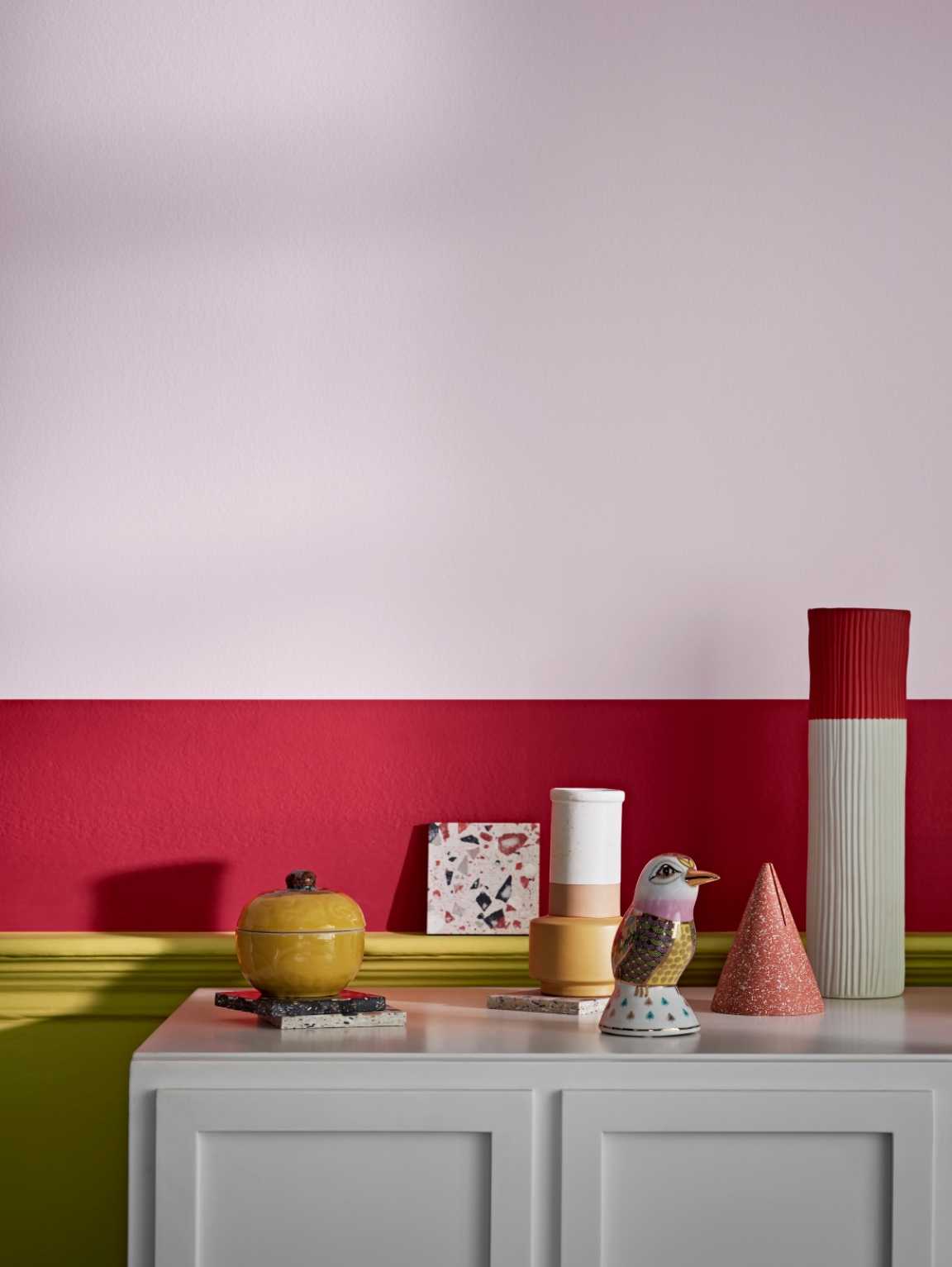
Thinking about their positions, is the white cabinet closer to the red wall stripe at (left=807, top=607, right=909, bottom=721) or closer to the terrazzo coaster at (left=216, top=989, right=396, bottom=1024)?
the terrazzo coaster at (left=216, top=989, right=396, bottom=1024)

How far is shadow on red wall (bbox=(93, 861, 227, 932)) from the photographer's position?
74.5 inches

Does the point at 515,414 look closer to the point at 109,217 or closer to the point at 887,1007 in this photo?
the point at 109,217

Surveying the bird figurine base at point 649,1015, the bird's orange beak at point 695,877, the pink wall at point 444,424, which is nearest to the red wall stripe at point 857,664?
the pink wall at point 444,424

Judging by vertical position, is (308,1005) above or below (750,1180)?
above

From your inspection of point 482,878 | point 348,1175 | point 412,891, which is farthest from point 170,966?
point 348,1175

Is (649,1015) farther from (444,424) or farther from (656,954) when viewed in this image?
(444,424)

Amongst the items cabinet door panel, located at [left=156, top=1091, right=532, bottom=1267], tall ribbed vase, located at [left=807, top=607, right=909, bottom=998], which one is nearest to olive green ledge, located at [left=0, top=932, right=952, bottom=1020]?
tall ribbed vase, located at [left=807, top=607, right=909, bottom=998]

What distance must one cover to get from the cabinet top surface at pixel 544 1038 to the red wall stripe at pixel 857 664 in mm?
395

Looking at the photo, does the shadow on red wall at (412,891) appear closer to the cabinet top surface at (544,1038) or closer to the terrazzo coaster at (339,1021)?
the cabinet top surface at (544,1038)

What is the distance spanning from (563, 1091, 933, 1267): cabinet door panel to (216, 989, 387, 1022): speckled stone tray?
28cm

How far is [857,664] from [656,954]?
1.73 feet

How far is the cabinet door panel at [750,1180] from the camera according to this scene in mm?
1382

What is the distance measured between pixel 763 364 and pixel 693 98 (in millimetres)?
421

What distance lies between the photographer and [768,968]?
1627 mm
